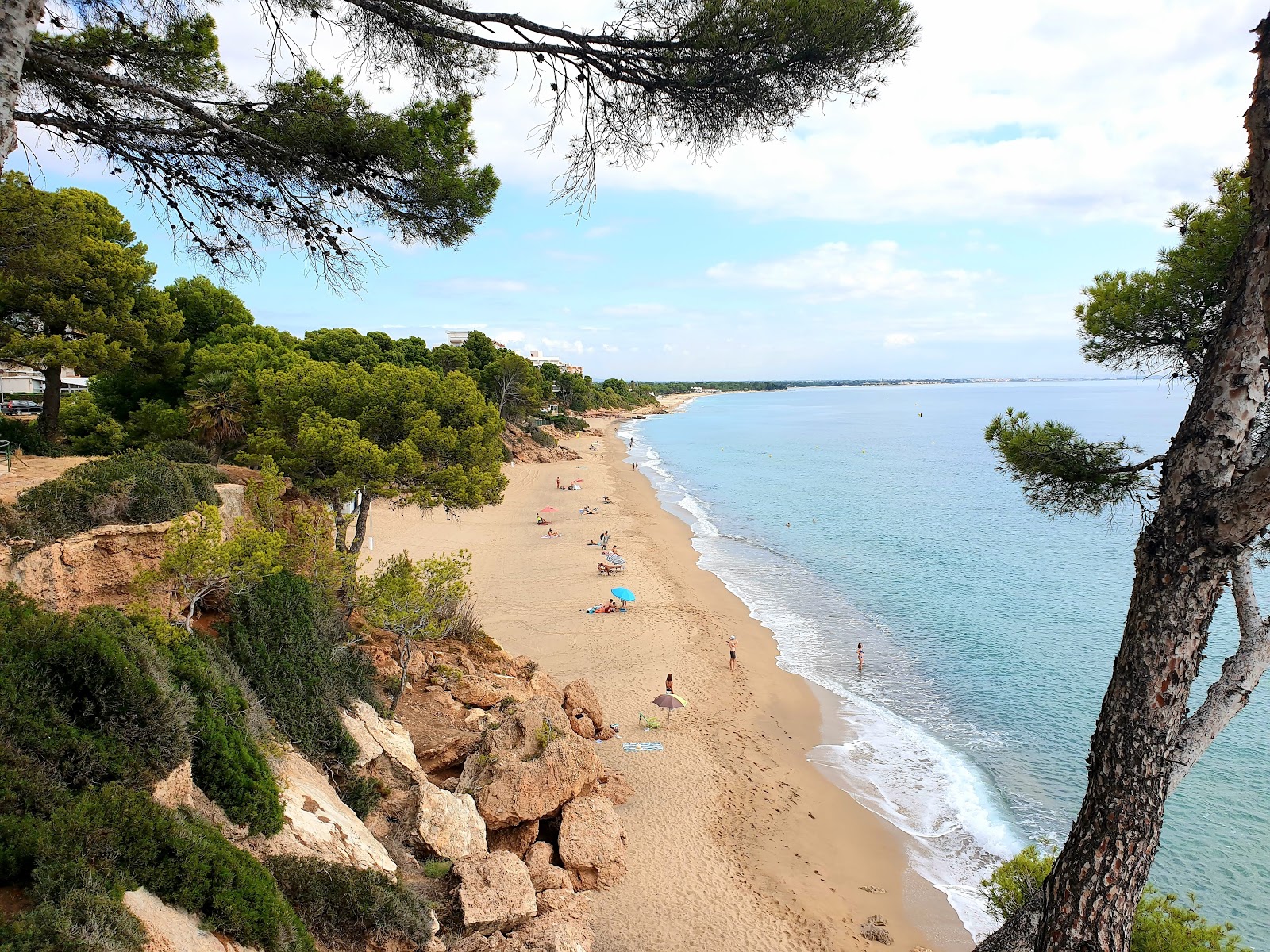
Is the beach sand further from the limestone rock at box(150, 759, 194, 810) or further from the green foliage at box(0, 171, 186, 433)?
the green foliage at box(0, 171, 186, 433)

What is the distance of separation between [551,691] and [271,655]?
6.44m

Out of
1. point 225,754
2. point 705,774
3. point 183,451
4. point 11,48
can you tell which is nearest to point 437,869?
point 225,754

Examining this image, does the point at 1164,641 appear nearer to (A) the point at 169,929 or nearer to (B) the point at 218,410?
(A) the point at 169,929

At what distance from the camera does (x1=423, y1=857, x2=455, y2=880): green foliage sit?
7746 mm

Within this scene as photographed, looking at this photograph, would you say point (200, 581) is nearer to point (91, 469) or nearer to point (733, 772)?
point (91, 469)

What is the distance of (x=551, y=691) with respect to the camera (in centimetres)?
1393

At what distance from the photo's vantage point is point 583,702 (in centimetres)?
1358

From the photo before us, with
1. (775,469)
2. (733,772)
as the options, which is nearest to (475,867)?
(733,772)

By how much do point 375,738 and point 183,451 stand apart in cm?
928

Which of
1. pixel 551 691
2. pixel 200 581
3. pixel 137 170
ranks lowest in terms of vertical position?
pixel 551 691

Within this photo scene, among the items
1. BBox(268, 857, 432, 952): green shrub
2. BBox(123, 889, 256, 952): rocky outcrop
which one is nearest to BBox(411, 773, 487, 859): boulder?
BBox(268, 857, 432, 952): green shrub

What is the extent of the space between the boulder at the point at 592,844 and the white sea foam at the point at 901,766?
17.4 ft

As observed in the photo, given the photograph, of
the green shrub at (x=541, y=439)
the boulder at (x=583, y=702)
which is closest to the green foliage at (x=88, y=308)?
the boulder at (x=583, y=702)

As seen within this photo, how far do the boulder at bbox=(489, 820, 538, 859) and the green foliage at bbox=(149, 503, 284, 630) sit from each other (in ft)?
16.0
